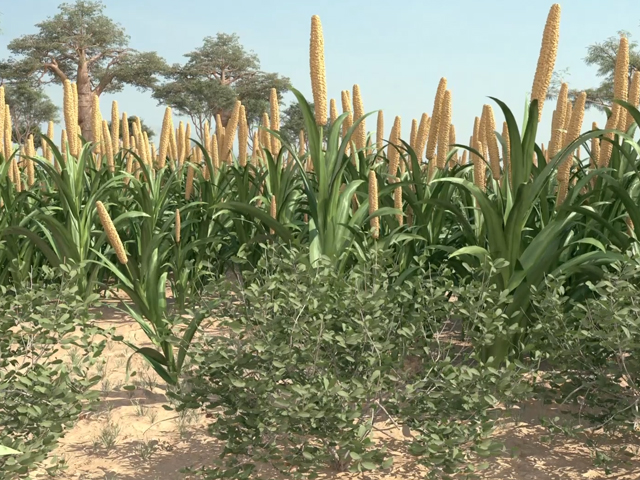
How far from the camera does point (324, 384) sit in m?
2.76

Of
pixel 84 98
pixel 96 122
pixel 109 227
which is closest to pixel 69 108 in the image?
pixel 96 122

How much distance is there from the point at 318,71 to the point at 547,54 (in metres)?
1.30

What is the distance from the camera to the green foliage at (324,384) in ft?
9.14

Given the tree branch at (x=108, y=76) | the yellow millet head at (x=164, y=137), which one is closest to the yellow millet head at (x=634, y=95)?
the yellow millet head at (x=164, y=137)

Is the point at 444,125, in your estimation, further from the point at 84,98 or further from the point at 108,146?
the point at 84,98

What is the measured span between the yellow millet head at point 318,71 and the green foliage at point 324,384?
98 centimetres

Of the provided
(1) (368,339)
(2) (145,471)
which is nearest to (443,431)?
(1) (368,339)

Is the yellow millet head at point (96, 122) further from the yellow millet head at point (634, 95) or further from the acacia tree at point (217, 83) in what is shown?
the acacia tree at point (217, 83)

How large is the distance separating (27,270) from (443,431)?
424 cm

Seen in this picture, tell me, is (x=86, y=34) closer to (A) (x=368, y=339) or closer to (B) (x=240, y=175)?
(B) (x=240, y=175)

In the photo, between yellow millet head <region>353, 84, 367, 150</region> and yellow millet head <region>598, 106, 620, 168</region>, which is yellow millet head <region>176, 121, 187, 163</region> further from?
yellow millet head <region>598, 106, 620, 168</region>

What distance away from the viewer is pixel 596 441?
3.38m

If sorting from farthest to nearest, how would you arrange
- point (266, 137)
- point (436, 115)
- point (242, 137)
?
point (266, 137) → point (242, 137) → point (436, 115)

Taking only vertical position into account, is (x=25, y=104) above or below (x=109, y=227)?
above
